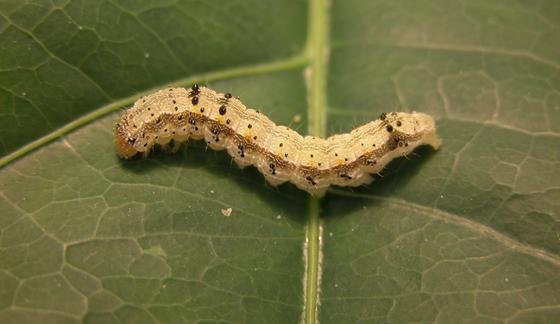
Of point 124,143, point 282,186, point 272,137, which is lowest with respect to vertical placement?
point 282,186

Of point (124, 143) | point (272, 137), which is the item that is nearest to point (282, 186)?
point (272, 137)

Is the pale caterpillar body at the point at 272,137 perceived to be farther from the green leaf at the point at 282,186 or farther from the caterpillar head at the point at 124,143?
the green leaf at the point at 282,186

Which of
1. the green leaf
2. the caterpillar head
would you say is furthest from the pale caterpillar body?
the green leaf

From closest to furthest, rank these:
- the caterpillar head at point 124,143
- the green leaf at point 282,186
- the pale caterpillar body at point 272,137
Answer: the green leaf at point 282,186, the caterpillar head at point 124,143, the pale caterpillar body at point 272,137

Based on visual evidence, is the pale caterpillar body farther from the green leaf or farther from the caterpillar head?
the green leaf

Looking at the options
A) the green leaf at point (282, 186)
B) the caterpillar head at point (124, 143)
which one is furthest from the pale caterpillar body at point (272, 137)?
the green leaf at point (282, 186)

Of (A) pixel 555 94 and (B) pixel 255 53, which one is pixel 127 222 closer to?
(B) pixel 255 53

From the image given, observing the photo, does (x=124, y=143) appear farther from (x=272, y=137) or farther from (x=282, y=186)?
(x=282, y=186)
